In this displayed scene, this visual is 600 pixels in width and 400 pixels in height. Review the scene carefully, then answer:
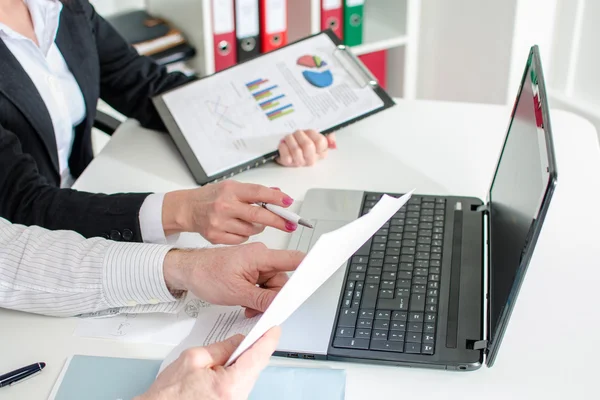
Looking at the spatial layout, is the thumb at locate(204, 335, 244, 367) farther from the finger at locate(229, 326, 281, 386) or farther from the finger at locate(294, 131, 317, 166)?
the finger at locate(294, 131, 317, 166)

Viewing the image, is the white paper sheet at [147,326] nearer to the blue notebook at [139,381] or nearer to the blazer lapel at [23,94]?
the blue notebook at [139,381]

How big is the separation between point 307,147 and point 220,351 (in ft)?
1.96

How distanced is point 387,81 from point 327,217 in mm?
Answer: 1501

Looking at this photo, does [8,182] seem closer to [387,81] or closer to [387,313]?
[387,313]

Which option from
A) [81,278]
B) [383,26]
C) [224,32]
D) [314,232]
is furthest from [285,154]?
[383,26]

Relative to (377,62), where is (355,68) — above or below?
above

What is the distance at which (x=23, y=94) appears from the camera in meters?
1.31

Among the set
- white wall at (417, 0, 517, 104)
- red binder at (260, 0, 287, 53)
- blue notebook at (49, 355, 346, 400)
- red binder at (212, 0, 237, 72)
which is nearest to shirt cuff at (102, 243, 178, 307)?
blue notebook at (49, 355, 346, 400)

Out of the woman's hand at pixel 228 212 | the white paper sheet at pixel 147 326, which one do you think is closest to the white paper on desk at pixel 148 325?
the white paper sheet at pixel 147 326

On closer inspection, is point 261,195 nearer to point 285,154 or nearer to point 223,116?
point 285,154

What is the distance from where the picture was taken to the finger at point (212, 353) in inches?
30.4

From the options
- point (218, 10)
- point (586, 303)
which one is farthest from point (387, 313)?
point (218, 10)

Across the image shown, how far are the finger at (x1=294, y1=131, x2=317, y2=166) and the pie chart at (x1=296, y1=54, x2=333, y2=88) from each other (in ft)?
0.50

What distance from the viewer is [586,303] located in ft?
3.29
